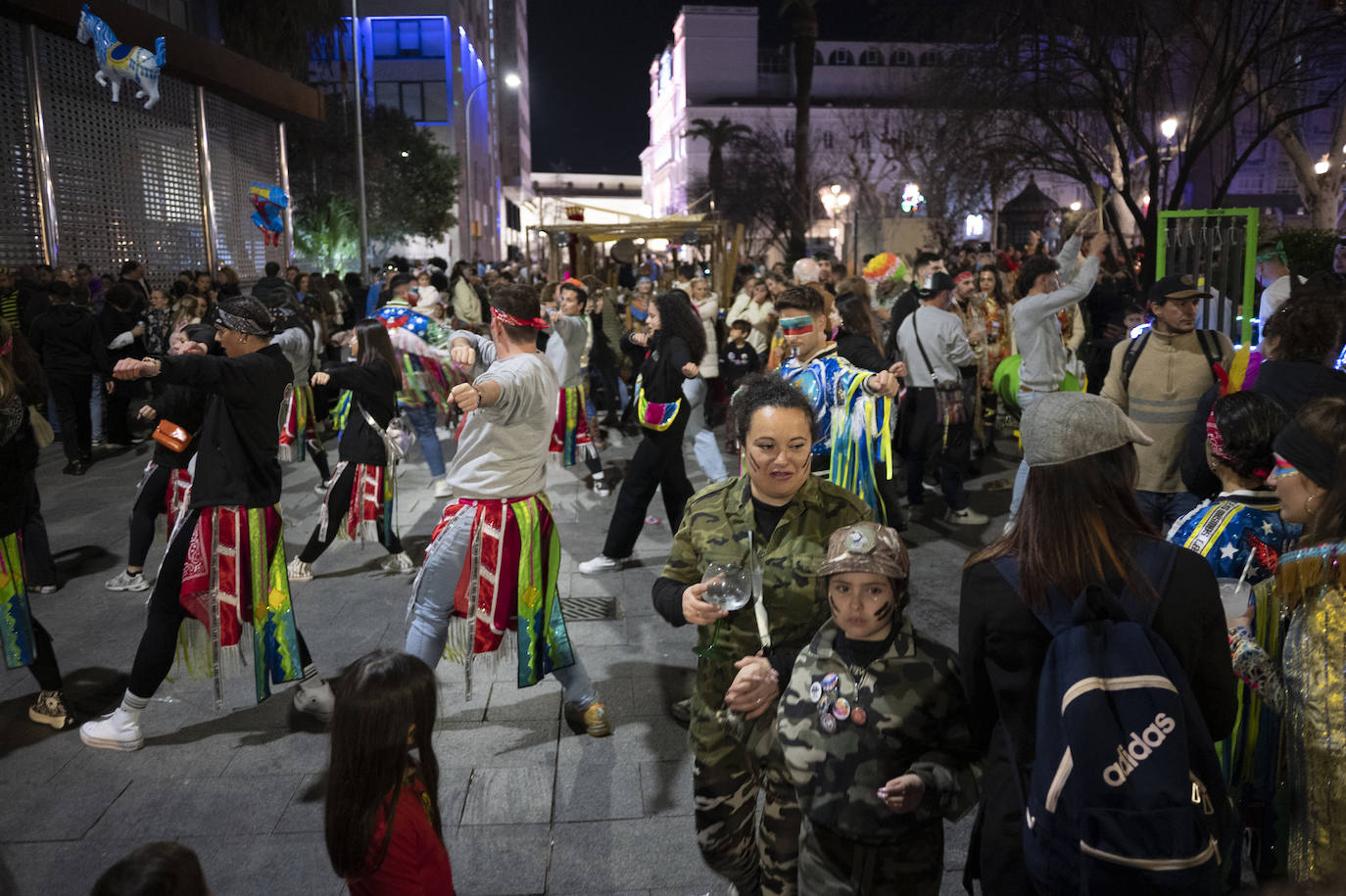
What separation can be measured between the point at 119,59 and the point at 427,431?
487 inches

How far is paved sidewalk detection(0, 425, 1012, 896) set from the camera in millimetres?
3555

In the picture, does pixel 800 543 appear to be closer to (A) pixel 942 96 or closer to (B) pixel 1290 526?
(B) pixel 1290 526

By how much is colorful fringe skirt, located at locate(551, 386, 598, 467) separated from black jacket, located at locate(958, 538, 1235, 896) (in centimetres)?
704

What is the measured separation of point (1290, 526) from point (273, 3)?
27.4 m

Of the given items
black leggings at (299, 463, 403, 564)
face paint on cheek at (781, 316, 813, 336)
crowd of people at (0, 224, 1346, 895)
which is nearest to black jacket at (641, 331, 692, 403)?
crowd of people at (0, 224, 1346, 895)

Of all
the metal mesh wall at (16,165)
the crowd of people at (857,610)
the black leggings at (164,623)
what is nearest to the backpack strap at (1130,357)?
the crowd of people at (857,610)

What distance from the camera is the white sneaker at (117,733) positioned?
446cm

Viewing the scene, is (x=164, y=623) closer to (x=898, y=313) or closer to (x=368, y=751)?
(x=368, y=751)

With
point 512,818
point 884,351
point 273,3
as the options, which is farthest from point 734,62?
point 512,818

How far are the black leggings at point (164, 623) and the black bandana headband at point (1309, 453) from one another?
4.16 metres

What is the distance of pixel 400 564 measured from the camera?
7.12m

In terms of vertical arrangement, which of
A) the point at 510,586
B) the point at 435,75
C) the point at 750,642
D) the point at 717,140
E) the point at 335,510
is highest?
the point at 435,75

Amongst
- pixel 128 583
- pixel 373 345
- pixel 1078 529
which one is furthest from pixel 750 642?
pixel 128 583

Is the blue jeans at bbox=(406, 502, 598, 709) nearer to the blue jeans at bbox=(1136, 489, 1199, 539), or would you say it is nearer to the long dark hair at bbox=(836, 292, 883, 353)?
the long dark hair at bbox=(836, 292, 883, 353)
